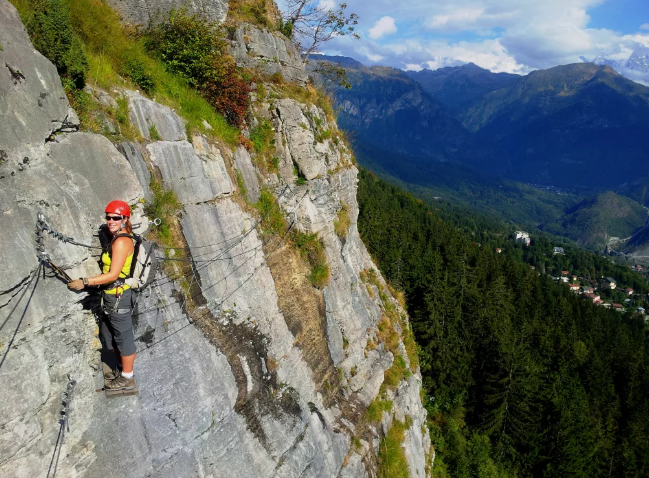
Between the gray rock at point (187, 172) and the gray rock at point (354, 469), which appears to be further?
the gray rock at point (354, 469)

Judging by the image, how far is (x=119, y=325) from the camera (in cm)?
693

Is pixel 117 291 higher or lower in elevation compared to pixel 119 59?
lower

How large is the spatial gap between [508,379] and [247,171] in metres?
27.2

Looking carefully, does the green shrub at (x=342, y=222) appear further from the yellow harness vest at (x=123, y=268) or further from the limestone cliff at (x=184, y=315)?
the yellow harness vest at (x=123, y=268)

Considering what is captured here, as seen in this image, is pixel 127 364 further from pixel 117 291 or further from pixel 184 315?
pixel 184 315

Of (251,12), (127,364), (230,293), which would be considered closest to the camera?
(127,364)

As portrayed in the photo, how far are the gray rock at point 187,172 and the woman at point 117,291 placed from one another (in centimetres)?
262

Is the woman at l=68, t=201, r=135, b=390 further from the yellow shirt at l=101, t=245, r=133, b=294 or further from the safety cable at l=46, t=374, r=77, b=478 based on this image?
the safety cable at l=46, t=374, r=77, b=478

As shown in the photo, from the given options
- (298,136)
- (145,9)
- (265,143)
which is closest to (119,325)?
(265,143)

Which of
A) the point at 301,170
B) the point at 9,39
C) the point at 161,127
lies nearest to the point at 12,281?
the point at 9,39

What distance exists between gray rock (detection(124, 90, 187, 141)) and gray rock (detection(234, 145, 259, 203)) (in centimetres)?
211

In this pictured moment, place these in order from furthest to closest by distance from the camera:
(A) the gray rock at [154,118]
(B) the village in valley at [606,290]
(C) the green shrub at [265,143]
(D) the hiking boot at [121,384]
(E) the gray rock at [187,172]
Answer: (B) the village in valley at [606,290] → (C) the green shrub at [265,143] → (E) the gray rock at [187,172] → (A) the gray rock at [154,118] → (D) the hiking boot at [121,384]

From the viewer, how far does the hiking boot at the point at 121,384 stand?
24.1 ft

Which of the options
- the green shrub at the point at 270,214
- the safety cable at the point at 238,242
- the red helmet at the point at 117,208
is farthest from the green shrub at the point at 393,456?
the red helmet at the point at 117,208
